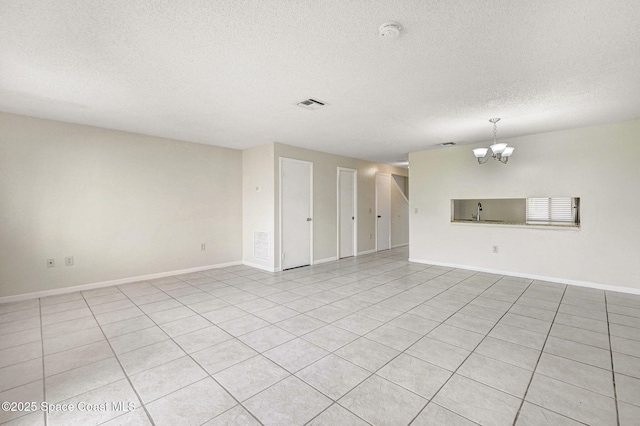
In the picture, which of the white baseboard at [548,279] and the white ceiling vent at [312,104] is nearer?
the white ceiling vent at [312,104]

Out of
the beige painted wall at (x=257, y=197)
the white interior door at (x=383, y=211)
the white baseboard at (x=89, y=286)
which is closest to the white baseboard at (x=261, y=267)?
the beige painted wall at (x=257, y=197)

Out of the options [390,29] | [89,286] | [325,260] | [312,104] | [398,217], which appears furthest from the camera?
[398,217]

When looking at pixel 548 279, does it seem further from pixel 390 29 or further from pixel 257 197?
pixel 257 197

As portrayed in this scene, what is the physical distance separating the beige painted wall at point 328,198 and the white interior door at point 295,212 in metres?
0.13

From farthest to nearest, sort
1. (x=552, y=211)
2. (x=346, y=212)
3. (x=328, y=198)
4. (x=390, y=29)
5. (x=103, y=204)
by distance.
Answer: (x=346, y=212), (x=328, y=198), (x=552, y=211), (x=103, y=204), (x=390, y=29)

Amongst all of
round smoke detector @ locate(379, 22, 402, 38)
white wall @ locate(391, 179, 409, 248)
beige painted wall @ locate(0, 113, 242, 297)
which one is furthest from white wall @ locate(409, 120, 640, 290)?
beige painted wall @ locate(0, 113, 242, 297)

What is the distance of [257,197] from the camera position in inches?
219

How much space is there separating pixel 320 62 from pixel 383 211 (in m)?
5.86

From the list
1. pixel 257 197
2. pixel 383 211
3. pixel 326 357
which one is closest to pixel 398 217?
pixel 383 211

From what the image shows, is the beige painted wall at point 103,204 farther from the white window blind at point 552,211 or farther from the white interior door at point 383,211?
the white window blind at point 552,211

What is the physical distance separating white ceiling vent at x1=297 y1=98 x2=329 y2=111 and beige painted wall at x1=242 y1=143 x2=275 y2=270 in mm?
1969

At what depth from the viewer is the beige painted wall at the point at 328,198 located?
218 inches

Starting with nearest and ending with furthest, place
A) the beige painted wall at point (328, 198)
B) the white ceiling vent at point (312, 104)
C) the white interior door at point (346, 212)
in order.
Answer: the white ceiling vent at point (312, 104) → the beige painted wall at point (328, 198) → the white interior door at point (346, 212)

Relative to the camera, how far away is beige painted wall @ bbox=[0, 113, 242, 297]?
363 centimetres
